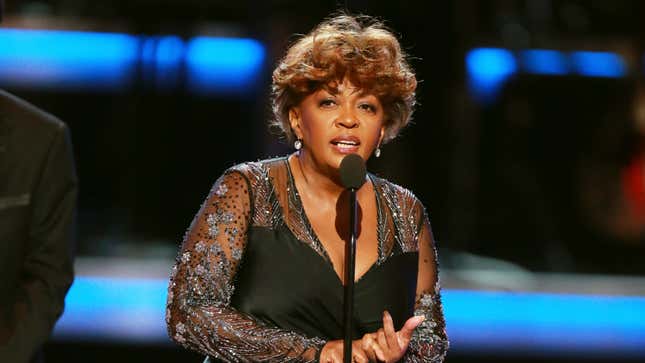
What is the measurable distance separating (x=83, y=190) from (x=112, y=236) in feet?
0.98

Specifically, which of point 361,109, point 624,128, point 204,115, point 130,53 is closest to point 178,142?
point 204,115

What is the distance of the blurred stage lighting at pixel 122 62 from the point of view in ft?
16.8

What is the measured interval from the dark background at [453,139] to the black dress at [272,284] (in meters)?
2.88

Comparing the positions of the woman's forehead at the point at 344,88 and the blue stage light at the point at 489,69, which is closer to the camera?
the woman's forehead at the point at 344,88

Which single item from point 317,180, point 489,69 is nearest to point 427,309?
point 317,180

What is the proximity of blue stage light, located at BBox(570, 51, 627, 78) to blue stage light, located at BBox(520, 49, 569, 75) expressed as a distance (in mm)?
81

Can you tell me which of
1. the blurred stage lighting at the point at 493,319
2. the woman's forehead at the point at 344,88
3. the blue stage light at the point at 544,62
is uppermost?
the blue stage light at the point at 544,62

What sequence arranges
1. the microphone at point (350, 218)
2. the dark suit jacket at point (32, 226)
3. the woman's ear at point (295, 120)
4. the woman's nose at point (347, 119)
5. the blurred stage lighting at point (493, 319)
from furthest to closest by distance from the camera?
1. the blurred stage lighting at point (493, 319)
2. the woman's ear at point (295, 120)
3. the woman's nose at point (347, 119)
4. the microphone at point (350, 218)
5. the dark suit jacket at point (32, 226)

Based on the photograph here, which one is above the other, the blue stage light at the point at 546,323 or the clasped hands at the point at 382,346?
the clasped hands at the point at 382,346

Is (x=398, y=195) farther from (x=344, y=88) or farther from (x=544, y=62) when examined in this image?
(x=544, y=62)

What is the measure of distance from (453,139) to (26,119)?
12.5 feet

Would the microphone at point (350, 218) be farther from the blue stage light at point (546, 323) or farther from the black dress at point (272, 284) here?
the blue stage light at point (546, 323)

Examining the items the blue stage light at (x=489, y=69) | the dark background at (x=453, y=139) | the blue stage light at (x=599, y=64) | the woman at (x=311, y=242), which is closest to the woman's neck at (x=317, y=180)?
the woman at (x=311, y=242)

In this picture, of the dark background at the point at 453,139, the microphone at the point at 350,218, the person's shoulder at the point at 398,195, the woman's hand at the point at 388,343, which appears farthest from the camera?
the dark background at the point at 453,139
